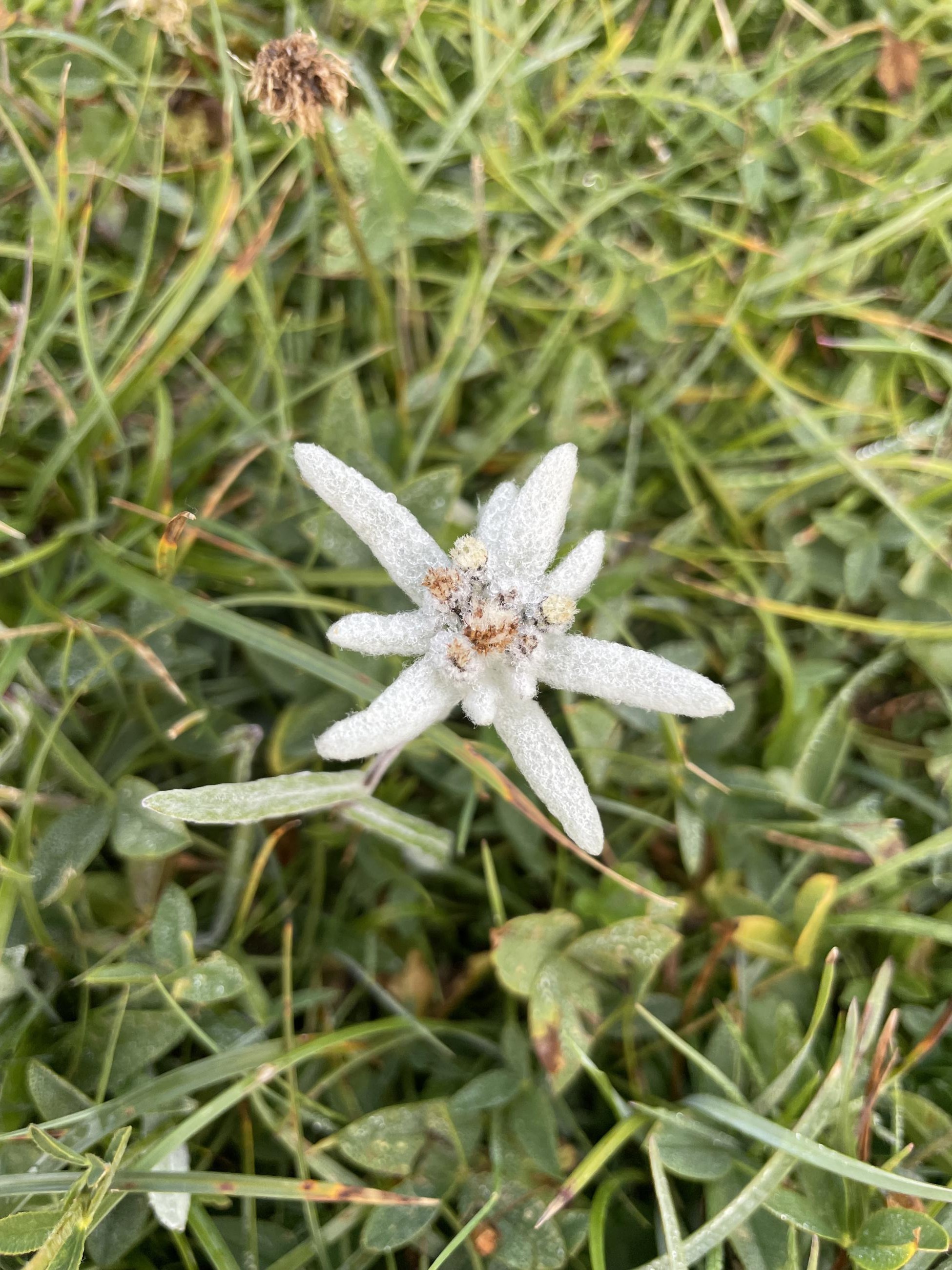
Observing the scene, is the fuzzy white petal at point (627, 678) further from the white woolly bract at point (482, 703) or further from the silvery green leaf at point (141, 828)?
the silvery green leaf at point (141, 828)

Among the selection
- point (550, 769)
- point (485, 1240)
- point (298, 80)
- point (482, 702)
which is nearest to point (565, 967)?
point (485, 1240)

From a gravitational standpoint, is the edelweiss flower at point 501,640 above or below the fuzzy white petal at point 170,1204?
above

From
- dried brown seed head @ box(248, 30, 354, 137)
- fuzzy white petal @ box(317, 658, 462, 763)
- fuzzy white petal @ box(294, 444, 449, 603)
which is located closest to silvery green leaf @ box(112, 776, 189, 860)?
fuzzy white petal @ box(317, 658, 462, 763)

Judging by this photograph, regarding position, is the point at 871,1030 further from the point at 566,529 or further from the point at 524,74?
the point at 524,74

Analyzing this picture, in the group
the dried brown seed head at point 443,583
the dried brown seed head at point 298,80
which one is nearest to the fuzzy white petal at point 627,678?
the dried brown seed head at point 443,583

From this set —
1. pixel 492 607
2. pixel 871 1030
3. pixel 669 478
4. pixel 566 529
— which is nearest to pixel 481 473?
pixel 566 529

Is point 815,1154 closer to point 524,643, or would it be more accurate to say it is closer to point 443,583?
point 524,643
